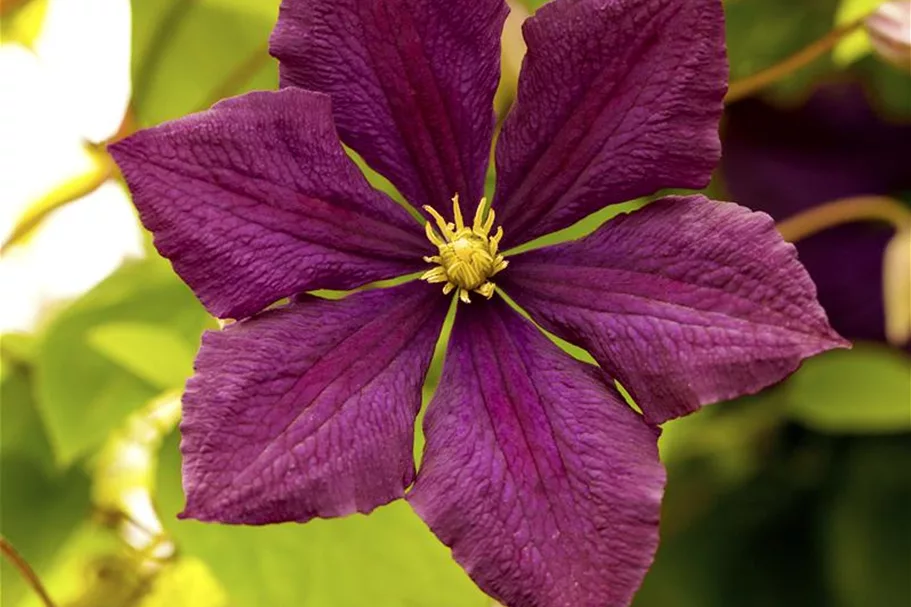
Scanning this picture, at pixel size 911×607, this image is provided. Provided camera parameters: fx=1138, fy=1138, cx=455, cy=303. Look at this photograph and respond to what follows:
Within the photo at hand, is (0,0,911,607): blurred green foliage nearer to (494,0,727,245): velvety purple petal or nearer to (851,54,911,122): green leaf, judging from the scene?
(851,54,911,122): green leaf

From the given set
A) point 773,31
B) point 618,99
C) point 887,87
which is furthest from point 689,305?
point 887,87

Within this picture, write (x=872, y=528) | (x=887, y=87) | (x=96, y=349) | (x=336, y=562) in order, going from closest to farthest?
(x=336, y=562) < (x=96, y=349) < (x=872, y=528) < (x=887, y=87)

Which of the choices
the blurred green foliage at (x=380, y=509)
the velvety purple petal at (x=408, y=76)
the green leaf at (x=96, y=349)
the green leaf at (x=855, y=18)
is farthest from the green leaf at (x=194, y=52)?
the green leaf at (x=855, y=18)

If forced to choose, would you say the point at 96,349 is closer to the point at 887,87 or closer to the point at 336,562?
the point at 336,562

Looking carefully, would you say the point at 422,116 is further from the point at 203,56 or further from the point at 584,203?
the point at 203,56

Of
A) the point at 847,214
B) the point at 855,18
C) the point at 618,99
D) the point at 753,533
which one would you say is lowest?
the point at 753,533

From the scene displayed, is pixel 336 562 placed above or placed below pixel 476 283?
below
